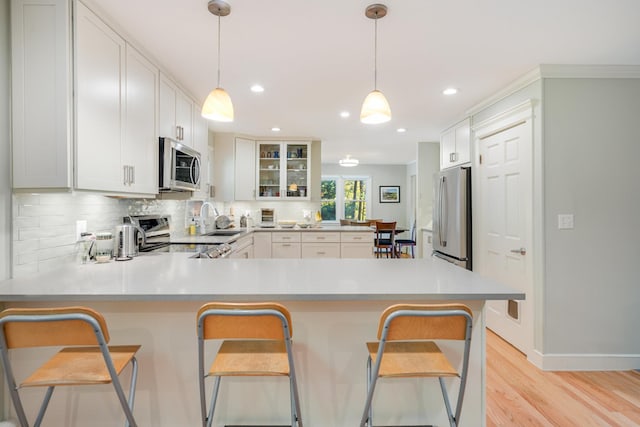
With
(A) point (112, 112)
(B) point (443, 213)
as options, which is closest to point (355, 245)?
(B) point (443, 213)

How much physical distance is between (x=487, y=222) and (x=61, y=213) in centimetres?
354

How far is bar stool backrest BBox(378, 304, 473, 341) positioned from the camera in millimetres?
1200

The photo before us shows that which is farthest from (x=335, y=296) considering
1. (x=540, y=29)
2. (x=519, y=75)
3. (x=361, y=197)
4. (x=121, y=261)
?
(x=361, y=197)

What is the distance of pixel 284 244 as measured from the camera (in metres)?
4.83

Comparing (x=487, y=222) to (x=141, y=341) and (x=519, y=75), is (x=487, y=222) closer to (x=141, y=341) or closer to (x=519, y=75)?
(x=519, y=75)

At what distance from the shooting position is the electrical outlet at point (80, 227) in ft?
6.89

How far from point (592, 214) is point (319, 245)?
309cm

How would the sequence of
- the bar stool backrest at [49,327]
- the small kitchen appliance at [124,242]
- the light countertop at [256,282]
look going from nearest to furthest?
the bar stool backrest at [49,327] < the light countertop at [256,282] < the small kitchen appliance at [124,242]

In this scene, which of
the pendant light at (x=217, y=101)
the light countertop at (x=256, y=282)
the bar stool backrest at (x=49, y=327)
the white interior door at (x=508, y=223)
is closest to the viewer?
the bar stool backrest at (x=49, y=327)

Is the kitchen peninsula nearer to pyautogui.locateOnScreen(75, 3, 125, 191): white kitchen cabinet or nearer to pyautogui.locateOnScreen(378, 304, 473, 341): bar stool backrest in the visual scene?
pyautogui.locateOnScreen(378, 304, 473, 341): bar stool backrest

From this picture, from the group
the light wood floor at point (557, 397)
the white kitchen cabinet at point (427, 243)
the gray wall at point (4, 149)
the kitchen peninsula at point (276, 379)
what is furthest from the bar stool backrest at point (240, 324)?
the white kitchen cabinet at point (427, 243)

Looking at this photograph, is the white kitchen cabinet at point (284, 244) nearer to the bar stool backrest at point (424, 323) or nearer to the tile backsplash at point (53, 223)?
the tile backsplash at point (53, 223)

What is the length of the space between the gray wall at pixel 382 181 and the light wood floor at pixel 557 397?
21.6 feet

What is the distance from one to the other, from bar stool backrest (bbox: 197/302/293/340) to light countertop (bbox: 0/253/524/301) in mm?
190
